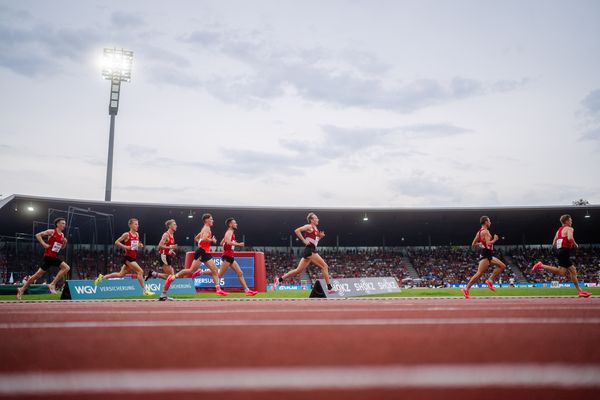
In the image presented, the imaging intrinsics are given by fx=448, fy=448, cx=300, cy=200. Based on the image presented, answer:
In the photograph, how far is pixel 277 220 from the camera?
4309 centimetres

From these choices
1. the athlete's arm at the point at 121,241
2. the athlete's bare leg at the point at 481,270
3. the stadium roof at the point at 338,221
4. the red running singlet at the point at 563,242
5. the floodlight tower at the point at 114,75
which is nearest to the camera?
the red running singlet at the point at 563,242

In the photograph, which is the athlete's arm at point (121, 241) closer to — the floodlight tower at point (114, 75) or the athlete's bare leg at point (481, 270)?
the athlete's bare leg at point (481, 270)

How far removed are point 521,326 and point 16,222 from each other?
43.1m

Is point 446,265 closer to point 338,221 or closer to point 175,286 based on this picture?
point 338,221

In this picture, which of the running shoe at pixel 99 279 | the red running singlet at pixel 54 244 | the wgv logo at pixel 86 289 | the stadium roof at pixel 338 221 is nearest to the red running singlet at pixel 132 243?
the running shoe at pixel 99 279

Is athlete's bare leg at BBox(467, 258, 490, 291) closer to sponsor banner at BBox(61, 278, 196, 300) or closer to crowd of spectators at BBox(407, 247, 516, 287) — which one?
sponsor banner at BBox(61, 278, 196, 300)

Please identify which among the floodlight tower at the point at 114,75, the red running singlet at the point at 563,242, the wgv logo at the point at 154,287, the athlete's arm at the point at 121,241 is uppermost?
the floodlight tower at the point at 114,75

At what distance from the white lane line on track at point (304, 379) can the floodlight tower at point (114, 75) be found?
3769 centimetres

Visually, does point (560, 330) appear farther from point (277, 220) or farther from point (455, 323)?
point (277, 220)

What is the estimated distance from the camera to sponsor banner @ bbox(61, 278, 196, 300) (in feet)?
43.8

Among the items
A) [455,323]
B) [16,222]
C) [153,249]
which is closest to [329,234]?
[153,249]

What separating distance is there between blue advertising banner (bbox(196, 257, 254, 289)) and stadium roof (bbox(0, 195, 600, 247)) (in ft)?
54.9

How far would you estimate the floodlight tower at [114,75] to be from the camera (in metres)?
36.8

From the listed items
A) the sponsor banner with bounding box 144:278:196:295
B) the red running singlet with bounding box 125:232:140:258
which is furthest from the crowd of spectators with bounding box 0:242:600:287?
the red running singlet with bounding box 125:232:140:258
